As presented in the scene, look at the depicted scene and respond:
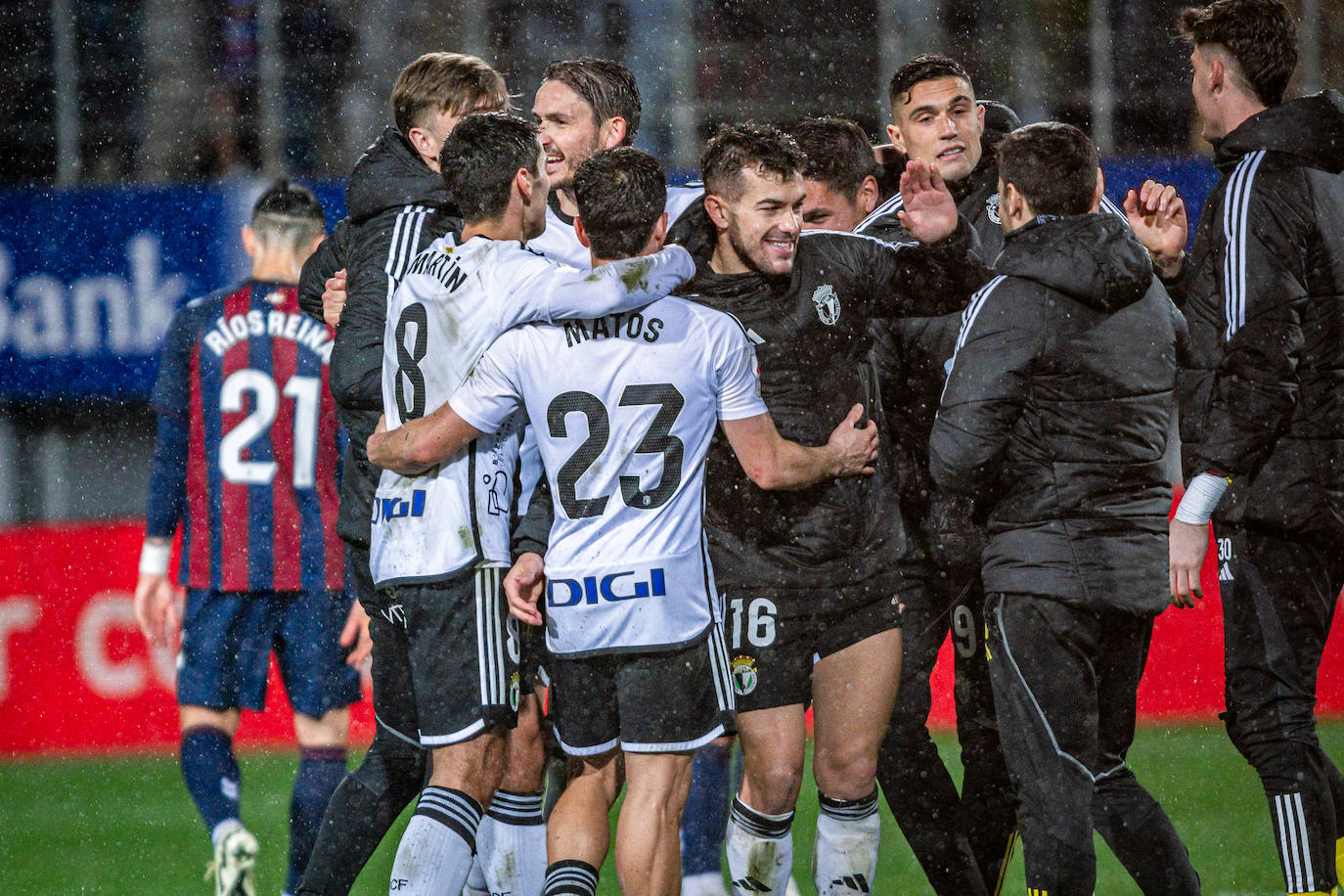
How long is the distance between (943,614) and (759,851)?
0.87 m

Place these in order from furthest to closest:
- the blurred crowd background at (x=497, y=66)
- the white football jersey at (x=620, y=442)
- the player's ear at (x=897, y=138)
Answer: the blurred crowd background at (x=497, y=66) → the player's ear at (x=897, y=138) → the white football jersey at (x=620, y=442)

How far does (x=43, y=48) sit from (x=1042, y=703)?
9.44 m

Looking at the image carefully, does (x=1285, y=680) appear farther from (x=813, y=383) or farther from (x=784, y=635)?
(x=813, y=383)

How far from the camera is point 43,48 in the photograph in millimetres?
10672

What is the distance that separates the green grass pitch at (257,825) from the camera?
491 centimetres

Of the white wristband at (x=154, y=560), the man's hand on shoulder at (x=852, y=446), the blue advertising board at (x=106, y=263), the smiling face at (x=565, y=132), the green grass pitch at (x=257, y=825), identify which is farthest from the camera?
the blue advertising board at (x=106, y=263)

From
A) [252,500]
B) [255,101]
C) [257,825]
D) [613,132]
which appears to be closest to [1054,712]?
[613,132]

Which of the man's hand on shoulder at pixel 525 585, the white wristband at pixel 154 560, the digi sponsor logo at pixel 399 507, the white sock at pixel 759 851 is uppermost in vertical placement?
the digi sponsor logo at pixel 399 507

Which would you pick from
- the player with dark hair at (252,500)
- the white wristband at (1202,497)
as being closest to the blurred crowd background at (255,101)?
the player with dark hair at (252,500)

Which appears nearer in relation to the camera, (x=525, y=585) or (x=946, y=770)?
(x=525, y=585)

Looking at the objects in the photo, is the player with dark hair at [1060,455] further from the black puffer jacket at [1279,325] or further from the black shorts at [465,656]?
the black shorts at [465,656]

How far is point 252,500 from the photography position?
5.52m

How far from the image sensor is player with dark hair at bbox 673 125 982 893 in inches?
149

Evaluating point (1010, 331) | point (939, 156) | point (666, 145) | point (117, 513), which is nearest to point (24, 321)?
point (117, 513)
